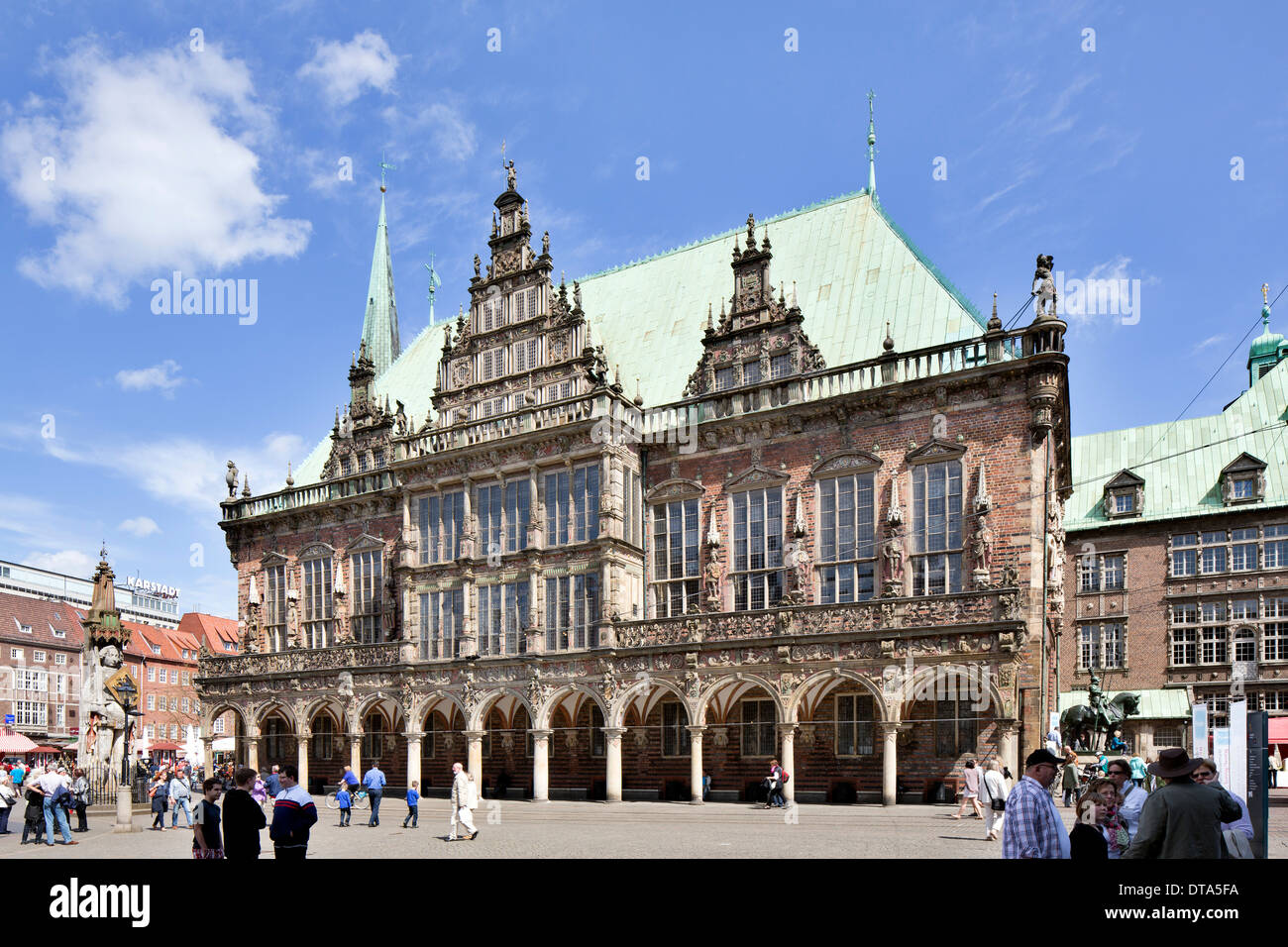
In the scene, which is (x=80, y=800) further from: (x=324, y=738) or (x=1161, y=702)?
(x=1161, y=702)

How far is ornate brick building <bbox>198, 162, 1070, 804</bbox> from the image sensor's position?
2477 centimetres

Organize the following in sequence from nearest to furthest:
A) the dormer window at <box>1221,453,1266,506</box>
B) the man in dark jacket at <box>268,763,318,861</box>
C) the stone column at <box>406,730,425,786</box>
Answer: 1. the man in dark jacket at <box>268,763,318,861</box>
2. the stone column at <box>406,730,425,786</box>
3. the dormer window at <box>1221,453,1266,506</box>

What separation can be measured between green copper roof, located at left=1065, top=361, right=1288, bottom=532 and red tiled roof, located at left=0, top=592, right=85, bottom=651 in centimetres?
6591

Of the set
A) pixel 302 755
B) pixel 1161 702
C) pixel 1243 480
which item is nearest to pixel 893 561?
pixel 1161 702

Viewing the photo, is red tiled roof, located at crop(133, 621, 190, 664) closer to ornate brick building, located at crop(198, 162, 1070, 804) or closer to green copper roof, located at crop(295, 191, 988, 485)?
ornate brick building, located at crop(198, 162, 1070, 804)

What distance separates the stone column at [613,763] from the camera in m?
28.1

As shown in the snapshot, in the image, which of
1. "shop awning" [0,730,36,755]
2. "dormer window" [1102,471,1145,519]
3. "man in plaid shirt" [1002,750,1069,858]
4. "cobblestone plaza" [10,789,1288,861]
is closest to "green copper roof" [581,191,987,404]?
"cobblestone plaza" [10,789,1288,861]

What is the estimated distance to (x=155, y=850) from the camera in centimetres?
1783

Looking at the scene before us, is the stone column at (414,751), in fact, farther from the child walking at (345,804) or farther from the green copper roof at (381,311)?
the green copper roof at (381,311)

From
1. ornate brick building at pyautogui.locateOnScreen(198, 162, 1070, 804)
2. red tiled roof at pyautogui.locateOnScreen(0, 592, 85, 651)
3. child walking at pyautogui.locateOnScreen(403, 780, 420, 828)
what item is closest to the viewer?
child walking at pyautogui.locateOnScreen(403, 780, 420, 828)

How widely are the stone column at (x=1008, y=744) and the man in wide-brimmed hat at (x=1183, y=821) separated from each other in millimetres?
16556

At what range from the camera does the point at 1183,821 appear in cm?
654
